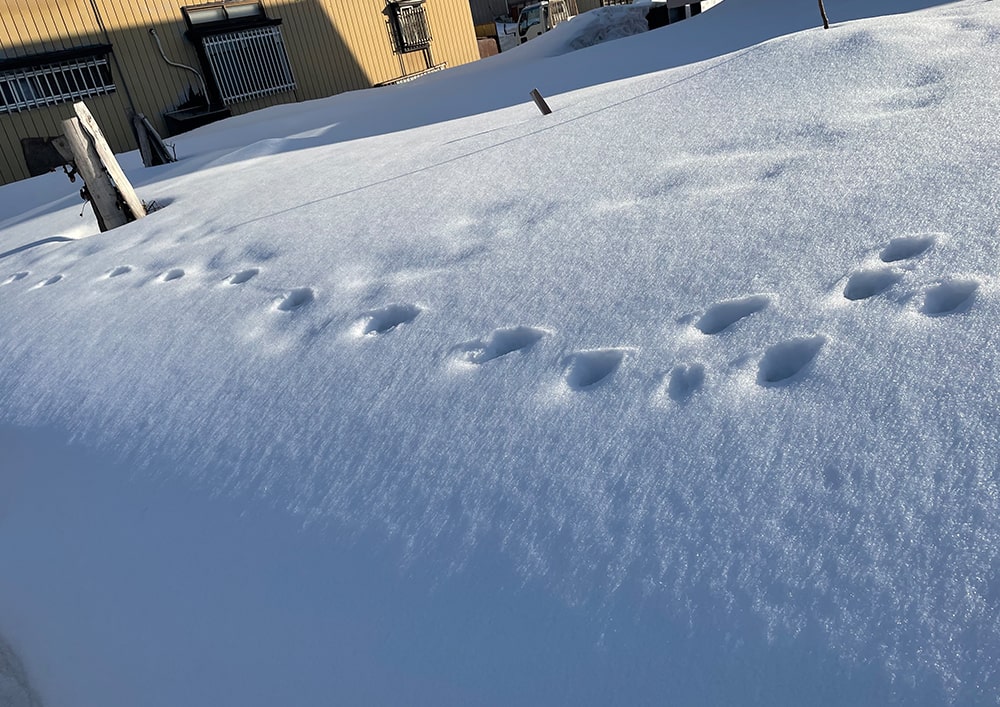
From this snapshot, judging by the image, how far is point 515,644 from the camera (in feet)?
4.89

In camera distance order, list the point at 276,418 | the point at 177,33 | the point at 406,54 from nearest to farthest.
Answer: the point at 276,418 < the point at 177,33 < the point at 406,54

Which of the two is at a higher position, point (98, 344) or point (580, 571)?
point (98, 344)

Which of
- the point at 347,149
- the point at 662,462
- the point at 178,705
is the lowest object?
the point at 178,705

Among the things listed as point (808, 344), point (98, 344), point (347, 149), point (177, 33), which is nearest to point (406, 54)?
point (177, 33)

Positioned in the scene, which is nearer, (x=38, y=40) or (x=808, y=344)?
(x=808, y=344)

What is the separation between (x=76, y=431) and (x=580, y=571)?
191cm

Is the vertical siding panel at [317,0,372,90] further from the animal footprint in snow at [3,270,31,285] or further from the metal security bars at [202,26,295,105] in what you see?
the animal footprint in snow at [3,270,31,285]

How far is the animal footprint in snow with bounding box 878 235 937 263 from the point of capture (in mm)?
2102

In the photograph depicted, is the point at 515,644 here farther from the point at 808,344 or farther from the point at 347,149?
the point at 347,149

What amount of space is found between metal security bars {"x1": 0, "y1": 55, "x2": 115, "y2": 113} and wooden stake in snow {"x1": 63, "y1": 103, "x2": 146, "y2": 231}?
7.87 m

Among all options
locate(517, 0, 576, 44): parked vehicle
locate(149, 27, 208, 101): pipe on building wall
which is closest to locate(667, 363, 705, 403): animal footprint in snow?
locate(149, 27, 208, 101): pipe on building wall

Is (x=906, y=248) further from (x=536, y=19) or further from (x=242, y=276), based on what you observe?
(x=536, y=19)

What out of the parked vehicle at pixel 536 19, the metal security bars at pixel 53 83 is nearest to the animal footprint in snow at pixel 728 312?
the metal security bars at pixel 53 83

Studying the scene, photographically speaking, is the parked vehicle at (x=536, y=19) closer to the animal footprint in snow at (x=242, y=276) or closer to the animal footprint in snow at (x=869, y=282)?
the animal footprint in snow at (x=242, y=276)
